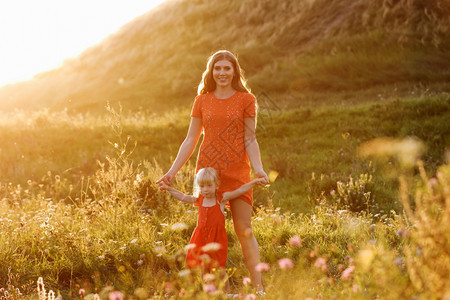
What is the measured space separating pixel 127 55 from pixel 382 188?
72.0ft

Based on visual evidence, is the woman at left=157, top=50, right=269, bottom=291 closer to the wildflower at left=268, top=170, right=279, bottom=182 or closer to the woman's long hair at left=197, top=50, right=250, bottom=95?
the woman's long hair at left=197, top=50, right=250, bottom=95

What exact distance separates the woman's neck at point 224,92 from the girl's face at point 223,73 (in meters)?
0.06

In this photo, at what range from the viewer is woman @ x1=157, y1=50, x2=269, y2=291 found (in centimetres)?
443

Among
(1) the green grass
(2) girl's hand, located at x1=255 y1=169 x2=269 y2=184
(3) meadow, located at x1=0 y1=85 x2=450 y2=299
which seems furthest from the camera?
(1) the green grass

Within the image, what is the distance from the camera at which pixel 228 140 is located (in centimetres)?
449

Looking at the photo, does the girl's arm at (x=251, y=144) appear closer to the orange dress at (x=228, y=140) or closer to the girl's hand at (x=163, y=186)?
the orange dress at (x=228, y=140)

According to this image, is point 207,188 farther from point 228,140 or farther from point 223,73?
point 223,73

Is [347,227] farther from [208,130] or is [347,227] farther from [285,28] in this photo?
[285,28]

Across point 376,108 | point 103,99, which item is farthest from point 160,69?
point 376,108

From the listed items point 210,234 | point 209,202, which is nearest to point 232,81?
point 209,202

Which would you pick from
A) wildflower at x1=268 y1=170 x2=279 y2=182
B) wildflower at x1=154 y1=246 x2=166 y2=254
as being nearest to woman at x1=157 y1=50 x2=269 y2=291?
wildflower at x1=154 y1=246 x2=166 y2=254

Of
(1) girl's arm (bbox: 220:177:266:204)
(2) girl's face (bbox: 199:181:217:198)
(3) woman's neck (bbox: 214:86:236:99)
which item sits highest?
(3) woman's neck (bbox: 214:86:236:99)

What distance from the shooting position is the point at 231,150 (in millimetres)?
4484

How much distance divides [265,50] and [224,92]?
17.6 meters
